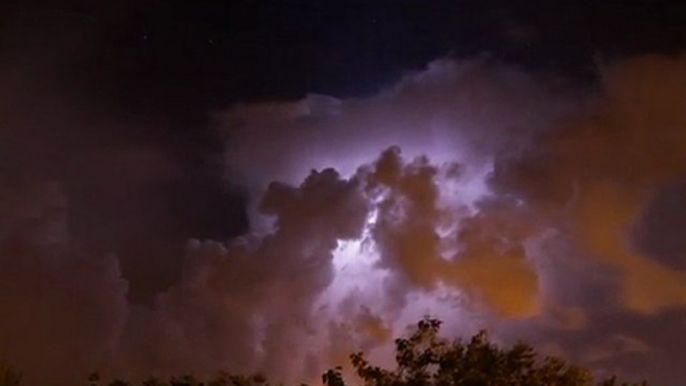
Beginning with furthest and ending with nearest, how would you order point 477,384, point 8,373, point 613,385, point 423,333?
point 8,373
point 613,385
point 423,333
point 477,384

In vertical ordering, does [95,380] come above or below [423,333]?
above

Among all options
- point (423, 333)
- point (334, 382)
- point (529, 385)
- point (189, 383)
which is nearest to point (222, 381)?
point (189, 383)

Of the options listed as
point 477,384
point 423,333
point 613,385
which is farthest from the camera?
point 613,385

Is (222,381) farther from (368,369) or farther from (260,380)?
(368,369)

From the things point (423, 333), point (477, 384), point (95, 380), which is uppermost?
point (95, 380)

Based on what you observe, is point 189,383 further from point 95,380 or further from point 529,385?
point 529,385

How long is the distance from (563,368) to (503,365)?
2.12 meters

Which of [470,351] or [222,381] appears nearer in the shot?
[470,351]

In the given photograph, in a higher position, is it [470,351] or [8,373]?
[8,373]

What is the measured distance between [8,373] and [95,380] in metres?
3.86

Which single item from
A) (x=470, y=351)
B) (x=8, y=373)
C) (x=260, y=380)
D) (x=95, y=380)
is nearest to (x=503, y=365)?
(x=470, y=351)

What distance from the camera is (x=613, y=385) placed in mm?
30656

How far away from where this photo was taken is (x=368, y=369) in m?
29.2

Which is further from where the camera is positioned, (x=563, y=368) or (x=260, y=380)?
(x=260, y=380)
